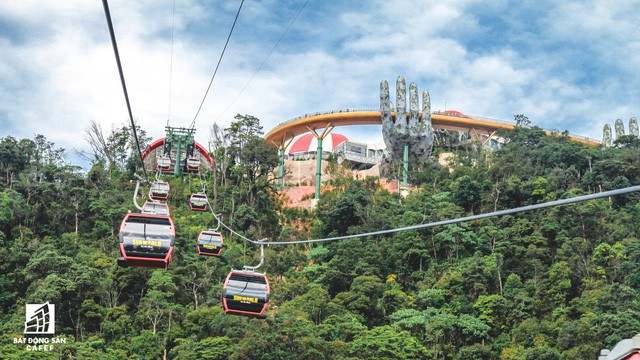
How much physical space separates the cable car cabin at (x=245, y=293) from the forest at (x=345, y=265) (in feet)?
33.7

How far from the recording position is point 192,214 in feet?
160

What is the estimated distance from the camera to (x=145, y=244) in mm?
17703

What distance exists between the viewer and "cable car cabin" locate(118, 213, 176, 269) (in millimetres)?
17578

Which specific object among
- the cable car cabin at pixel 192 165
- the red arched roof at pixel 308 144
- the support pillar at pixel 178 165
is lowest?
the cable car cabin at pixel 192 165

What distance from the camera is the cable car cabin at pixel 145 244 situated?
17578 mm

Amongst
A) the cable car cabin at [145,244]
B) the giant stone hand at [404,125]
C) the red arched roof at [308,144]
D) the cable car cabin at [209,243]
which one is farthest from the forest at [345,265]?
the red arched roof at [308,144]

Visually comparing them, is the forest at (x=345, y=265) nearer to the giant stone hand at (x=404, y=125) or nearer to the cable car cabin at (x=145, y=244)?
the giant stone hand at (x=404, y=125)

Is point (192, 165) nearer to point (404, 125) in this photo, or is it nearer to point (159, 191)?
point (159, 191)

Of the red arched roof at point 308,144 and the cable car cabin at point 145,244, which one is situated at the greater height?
the red arched roof at point 308,144

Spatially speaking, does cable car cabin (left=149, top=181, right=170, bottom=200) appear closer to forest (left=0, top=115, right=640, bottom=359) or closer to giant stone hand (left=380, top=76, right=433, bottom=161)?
forest (left=0, top=115, right=640, bottom=359)

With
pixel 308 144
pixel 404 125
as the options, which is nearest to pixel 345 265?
pixel 404 125

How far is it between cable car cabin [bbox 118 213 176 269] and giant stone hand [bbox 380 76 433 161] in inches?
1653

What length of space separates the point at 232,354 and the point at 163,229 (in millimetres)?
13646

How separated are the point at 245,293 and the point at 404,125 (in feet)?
132
